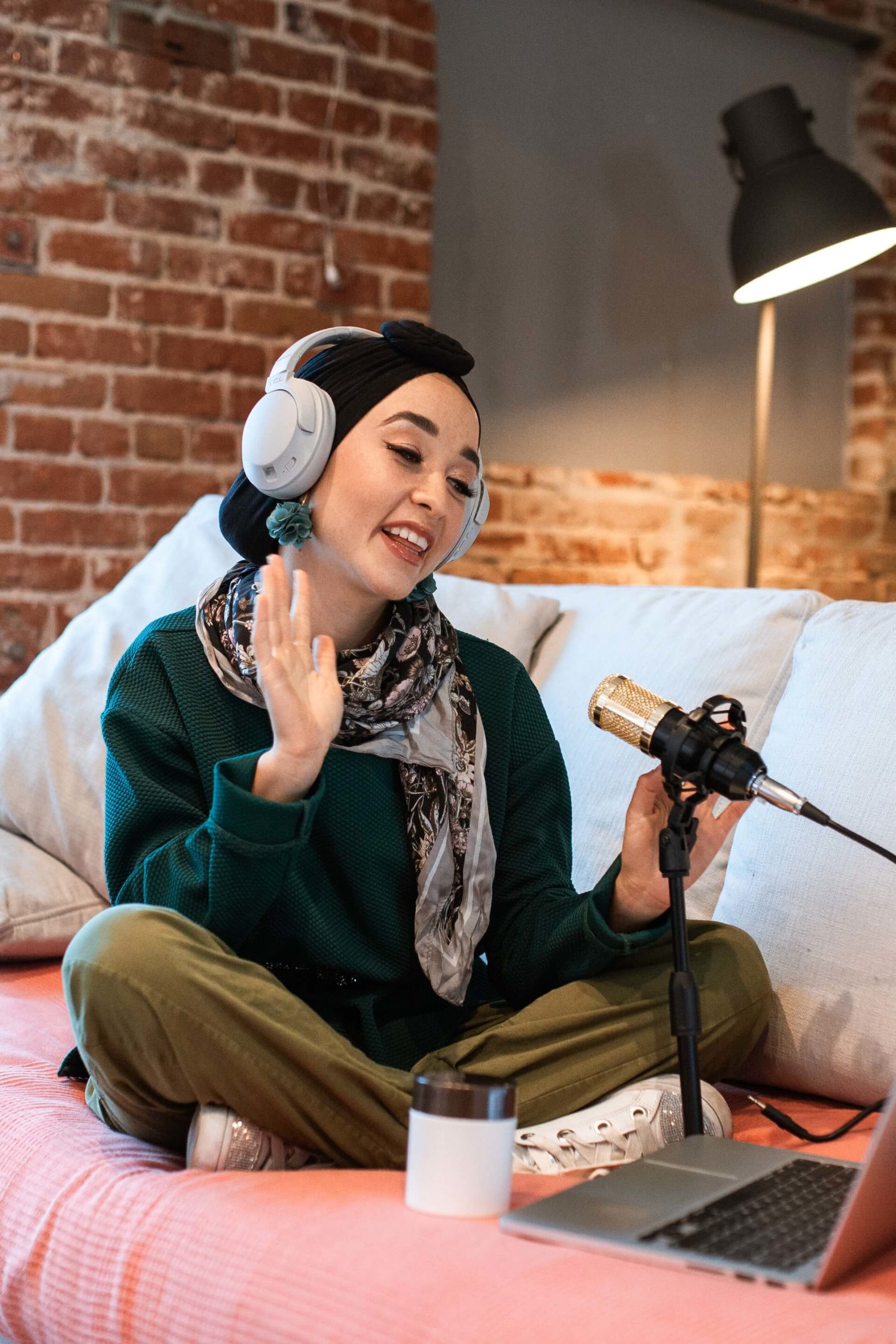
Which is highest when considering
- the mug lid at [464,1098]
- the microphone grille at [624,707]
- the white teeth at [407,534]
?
the white teeth at [407,534]

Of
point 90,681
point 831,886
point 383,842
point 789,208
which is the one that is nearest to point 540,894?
point 383,842

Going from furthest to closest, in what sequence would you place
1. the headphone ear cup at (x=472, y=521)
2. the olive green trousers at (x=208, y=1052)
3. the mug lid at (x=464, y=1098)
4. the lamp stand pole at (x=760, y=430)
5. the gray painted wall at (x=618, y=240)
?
the gray painted wall at (x=618, y=240) < the lamp stand pole at (x=760, y=430) < the headphone ear cup at (x=472, y=521) < the olive green trousers at (x=208, y=1052) < the mug lid at (x=464, y=1098)

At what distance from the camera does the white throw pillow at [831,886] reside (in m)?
1.37

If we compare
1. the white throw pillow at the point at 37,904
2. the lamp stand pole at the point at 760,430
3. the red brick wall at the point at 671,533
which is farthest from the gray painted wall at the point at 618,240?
the white throw pillow at the point at 37,904

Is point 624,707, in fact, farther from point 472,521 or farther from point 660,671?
point 660,671

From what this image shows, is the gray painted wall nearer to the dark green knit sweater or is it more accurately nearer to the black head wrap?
the black head wrap

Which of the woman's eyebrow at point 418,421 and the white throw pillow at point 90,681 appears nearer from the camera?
the woman's eyebrow at point 418,421

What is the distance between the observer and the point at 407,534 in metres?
1.37

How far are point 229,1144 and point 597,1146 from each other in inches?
12.7

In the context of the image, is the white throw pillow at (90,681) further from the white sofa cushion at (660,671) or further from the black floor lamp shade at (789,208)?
the black floor lamp shade at (789,208)

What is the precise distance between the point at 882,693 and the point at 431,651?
1.61 feet

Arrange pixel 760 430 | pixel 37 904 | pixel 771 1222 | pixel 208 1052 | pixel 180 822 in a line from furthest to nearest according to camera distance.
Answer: pixel 760 430
pixel 37 904
pixel 180 822
pixel 208 1052
pixel 771 1222

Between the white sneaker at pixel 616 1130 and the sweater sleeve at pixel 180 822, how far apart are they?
1.05 feet

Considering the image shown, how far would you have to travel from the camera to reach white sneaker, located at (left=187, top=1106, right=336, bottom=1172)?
110 cm
